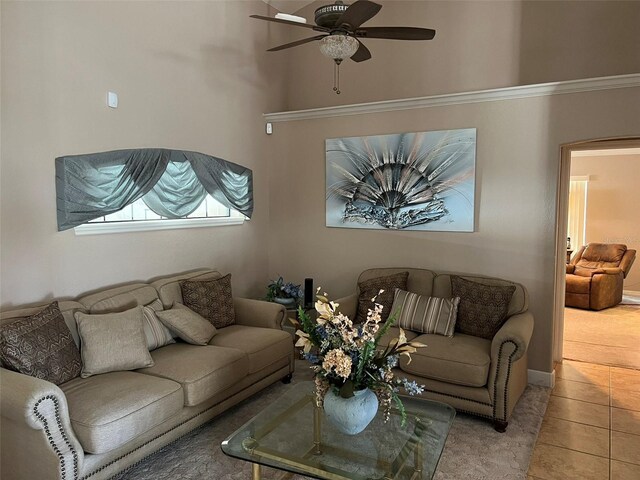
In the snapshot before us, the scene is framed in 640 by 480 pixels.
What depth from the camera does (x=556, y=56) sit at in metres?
4.07

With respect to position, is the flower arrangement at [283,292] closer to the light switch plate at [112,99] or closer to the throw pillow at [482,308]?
the throw pillow at [482,308]

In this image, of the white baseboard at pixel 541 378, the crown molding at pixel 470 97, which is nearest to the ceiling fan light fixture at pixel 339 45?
the crown molding at pixel 470 97

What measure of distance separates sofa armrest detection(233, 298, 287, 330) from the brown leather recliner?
5017 mm

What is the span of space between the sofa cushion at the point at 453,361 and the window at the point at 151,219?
2.26 metres

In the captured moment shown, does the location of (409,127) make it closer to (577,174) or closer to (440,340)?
(440,340)

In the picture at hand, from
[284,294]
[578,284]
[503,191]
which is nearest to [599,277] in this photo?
[578,284]

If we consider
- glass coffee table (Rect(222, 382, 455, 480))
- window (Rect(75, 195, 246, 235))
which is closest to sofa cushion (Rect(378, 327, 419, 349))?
glass coffee table (Rect(222, 382, 455, 480))

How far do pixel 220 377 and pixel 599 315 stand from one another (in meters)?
5.79

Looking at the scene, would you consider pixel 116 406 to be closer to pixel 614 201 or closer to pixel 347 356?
pixel 347 356

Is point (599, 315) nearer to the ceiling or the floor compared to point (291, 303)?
nearer to the floor

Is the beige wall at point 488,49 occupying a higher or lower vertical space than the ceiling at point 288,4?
lower

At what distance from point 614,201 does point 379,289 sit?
20.2 ft

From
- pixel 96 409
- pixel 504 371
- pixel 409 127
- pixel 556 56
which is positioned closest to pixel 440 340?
pixel 504 371

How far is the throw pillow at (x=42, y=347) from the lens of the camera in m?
2.45
